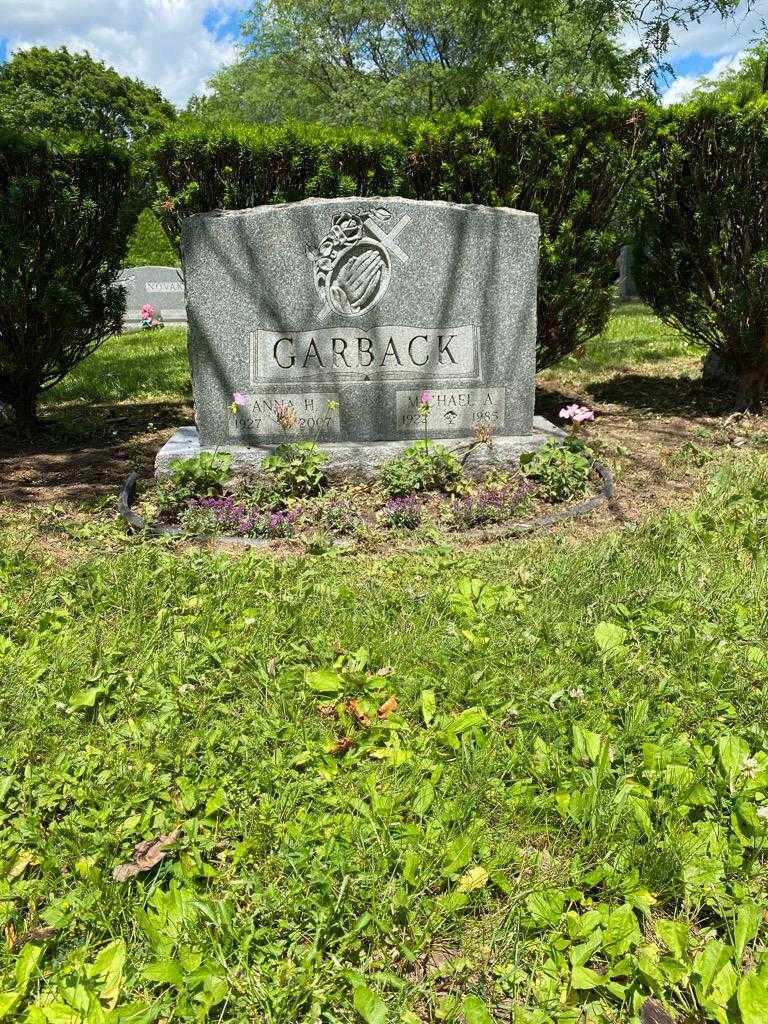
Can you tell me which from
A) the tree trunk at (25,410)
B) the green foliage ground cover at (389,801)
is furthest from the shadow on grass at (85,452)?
the green foliage ground cover at (389,801)

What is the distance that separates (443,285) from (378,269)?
0.44 metres

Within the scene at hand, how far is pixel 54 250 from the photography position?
6094 mm

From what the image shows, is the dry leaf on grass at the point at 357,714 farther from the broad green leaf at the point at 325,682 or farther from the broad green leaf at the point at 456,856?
the broad green leaf at the point at 456,856

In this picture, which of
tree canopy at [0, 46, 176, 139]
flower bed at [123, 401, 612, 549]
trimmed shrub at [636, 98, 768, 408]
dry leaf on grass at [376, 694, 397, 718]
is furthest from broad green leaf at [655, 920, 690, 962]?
tree canopy at [0, 46, 176, 139]

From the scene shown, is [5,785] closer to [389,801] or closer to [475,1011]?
[389,801]

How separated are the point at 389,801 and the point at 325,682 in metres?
0.62

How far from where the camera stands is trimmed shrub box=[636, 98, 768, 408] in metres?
6.07

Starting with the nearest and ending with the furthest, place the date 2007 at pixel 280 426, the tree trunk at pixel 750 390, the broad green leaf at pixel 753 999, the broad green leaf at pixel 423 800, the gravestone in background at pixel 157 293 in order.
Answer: the broad green leaf at pixel 753 999 < the broad green leaf at pixel 423 800 < the date 2007 at pixel 280 426 < the tree trunk at pixel 750 390 < the gravestone in background at pixel 157 293

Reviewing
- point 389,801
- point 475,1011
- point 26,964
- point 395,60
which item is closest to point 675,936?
point 475,1011

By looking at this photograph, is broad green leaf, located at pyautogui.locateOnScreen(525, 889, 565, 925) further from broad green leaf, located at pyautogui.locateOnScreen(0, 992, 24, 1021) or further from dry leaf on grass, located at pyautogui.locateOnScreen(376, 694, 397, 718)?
broad green leaf, located at pyautogui.locateOnScreen(0, 992, 24, 1021)

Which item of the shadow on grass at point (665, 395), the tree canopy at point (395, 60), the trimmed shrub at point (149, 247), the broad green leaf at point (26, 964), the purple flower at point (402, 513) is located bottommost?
the broad green leaf at point (26, 964)

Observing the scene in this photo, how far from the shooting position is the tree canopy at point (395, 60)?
21.3m

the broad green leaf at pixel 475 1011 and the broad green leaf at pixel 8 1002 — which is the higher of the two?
the broad green leaf at pixel 8 1002

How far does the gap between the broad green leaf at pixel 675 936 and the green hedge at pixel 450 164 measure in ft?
17.0
